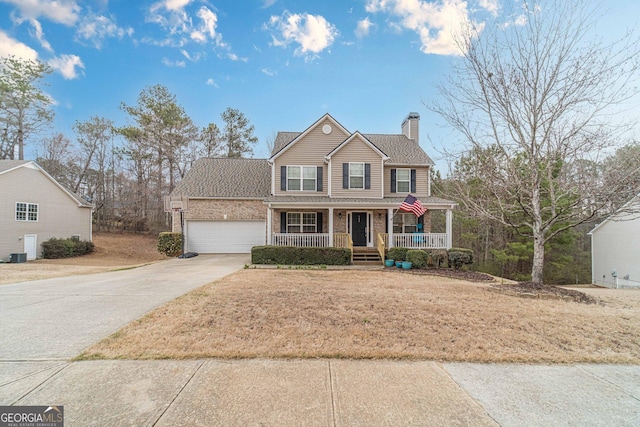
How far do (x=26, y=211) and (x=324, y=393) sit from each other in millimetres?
24345

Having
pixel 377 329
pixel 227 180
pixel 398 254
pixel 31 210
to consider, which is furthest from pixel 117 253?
pixel 377 329

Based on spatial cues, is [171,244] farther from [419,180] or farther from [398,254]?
[419,180]

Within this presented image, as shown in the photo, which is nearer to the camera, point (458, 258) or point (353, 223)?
point (458, 258)

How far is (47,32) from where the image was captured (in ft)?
46.5

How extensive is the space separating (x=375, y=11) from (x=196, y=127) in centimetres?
2048

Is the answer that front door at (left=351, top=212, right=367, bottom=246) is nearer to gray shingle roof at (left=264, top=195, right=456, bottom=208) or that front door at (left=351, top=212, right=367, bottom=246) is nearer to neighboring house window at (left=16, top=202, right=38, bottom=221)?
gray shingle roof at (left=264, top=195, right=456, bottom=208)

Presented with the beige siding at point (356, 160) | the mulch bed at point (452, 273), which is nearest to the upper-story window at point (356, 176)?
the beige siding at point (356, 160)

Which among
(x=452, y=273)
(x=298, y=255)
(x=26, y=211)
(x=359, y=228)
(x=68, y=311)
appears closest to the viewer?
(x=68, y=311)

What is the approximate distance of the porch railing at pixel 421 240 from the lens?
14227mm

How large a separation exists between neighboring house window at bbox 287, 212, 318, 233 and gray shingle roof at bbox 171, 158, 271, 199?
3.26m

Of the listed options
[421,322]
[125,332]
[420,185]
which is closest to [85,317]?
[125,332]

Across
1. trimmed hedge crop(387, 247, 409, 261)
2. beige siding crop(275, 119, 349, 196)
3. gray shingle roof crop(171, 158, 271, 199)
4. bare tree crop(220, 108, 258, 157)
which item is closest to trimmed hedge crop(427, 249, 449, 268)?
trimmed hedge crop(387, 247, 409, 261)

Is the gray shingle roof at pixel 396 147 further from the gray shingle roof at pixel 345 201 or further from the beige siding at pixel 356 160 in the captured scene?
the gray shingle roof at pixel 345 201

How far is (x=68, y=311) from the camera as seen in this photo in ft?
17.8
